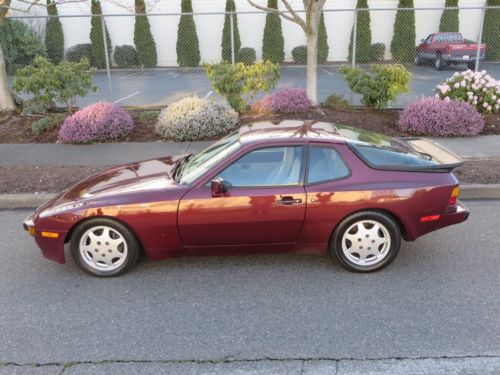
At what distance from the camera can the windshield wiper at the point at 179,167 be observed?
4.36 metres

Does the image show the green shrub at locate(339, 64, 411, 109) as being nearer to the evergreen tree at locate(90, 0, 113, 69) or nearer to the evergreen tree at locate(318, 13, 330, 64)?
the evergreen tree at locate(318, 13, 330, 64)

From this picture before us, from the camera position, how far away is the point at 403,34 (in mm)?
24812

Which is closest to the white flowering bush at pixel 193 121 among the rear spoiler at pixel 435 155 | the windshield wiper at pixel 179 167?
the windshield wiper at pixel 179 167

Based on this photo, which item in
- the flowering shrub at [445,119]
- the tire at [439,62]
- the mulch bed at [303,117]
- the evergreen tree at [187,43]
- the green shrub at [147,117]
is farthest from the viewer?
the evergreen tree at [187,43]

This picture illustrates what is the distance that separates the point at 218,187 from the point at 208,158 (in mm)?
591

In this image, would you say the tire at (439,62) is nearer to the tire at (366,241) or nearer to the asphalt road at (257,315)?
the asphalt road at (257,315)

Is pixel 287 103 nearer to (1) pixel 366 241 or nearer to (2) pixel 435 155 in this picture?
(2) pixel 435 155

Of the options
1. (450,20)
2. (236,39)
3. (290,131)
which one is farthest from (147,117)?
(450,20)

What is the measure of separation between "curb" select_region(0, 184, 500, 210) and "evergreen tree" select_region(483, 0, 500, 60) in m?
20.4

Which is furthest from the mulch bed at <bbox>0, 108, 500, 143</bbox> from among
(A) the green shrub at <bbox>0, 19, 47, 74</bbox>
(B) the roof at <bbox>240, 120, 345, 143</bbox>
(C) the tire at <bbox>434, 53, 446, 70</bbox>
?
(A) the green shrub at <bbox>0, 19, 47, 74</bbox>

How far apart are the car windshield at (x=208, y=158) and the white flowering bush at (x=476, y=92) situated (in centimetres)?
641

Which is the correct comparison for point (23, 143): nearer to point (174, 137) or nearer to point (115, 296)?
point (174, 137)

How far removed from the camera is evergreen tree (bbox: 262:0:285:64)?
2445 cm

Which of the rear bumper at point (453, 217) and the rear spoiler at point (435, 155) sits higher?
the rear spoiler at point (435, 155)
